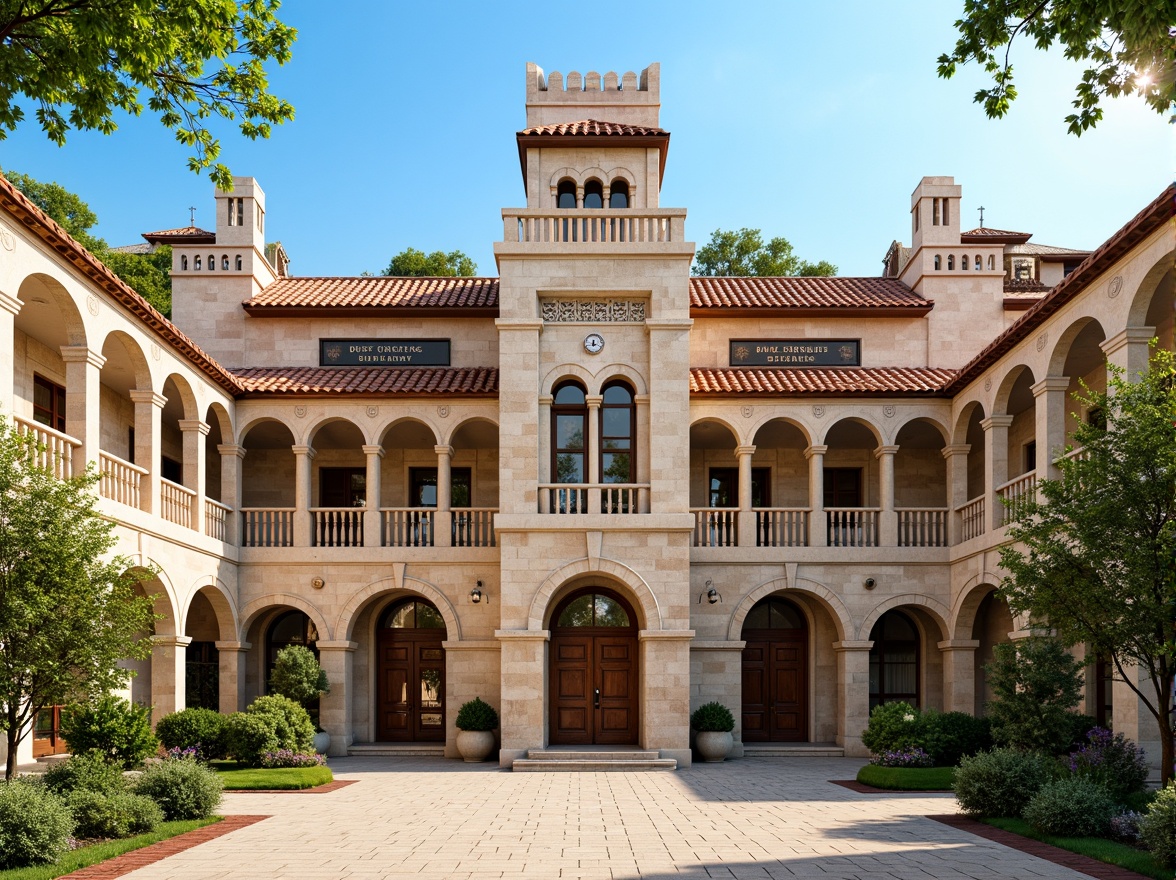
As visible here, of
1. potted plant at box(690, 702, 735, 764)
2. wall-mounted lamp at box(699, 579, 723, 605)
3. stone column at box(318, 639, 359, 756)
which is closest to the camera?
potted plant at box(690, 702, 735, 764)

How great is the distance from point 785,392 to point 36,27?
1825cm

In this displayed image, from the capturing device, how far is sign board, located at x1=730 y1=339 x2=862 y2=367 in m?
28.6

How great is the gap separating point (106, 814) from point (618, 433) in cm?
1439

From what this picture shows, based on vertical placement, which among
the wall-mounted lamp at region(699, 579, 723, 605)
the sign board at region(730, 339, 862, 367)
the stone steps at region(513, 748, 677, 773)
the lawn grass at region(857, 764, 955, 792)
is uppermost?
the sign board at region(730, 339, 862, 367)

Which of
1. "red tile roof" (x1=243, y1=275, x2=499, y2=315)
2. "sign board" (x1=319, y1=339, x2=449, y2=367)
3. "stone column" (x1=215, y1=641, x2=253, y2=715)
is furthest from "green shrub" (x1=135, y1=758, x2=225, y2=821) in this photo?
"red tile roof" (x1=243, y1=275, x2=499, y2=315)

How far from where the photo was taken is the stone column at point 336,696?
25.8 m

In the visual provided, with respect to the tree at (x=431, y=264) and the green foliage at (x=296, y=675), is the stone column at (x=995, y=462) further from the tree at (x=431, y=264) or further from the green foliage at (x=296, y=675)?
the tree at (x=431, y=264)

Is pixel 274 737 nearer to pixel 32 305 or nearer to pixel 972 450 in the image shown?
pixel 32 305

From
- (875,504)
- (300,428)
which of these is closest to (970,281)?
(875,504)

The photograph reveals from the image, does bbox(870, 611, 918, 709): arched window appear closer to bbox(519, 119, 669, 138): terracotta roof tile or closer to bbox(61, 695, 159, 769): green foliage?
bbox(519, 119, 669, 138): terracotta roof tile

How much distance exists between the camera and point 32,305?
18.9m

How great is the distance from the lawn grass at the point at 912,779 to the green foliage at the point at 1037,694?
6.37 feet

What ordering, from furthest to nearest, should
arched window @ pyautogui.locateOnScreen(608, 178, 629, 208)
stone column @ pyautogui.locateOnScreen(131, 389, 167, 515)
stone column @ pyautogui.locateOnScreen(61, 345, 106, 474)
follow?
arched window @ pyautogui.locateOnScreen(608, 178, 629, 208) → stone column @ pyautogui.locateOnScreen(131, 389, 167, 515) → stone column @ pyautogui.locateOnScreen(61, 345, 106, 474)

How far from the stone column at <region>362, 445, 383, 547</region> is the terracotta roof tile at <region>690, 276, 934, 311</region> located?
28.4 feet
